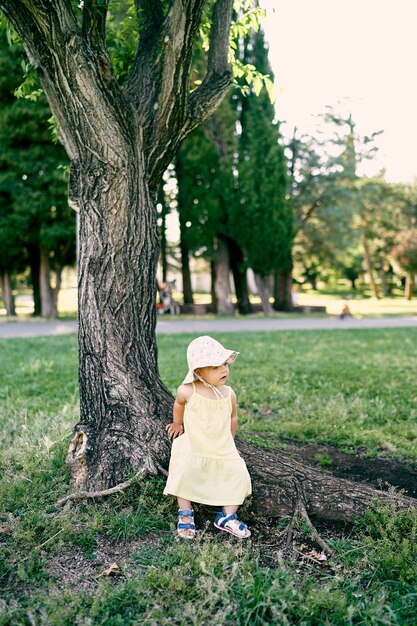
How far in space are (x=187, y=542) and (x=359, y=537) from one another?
1081mm

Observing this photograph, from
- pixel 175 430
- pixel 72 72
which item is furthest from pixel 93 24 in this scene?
pixel 175 430

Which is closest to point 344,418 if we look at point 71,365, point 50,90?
point 50,90

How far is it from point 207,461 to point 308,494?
2.59 feet

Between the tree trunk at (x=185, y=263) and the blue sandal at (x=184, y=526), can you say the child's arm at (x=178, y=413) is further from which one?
the tree trunk at (x=185, y=263)

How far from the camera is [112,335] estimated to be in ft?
13.4

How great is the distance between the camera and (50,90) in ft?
13.4

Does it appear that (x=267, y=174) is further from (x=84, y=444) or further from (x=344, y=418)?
(x=84, y=444)

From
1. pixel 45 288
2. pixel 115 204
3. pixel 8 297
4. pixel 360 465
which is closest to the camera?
pixel 115 204

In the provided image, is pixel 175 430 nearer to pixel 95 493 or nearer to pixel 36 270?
pixel 95 493

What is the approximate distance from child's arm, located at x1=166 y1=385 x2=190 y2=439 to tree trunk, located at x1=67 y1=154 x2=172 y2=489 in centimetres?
15

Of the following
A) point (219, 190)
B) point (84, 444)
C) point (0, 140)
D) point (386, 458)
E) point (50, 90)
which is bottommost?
point (386, 458)

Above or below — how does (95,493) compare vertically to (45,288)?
below

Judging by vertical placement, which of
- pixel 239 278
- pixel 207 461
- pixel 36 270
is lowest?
pixel 207 461

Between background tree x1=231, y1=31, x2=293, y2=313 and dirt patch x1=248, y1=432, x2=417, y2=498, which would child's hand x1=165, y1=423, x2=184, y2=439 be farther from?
background tree x1=231, y1=31, x2=293, y2=313
